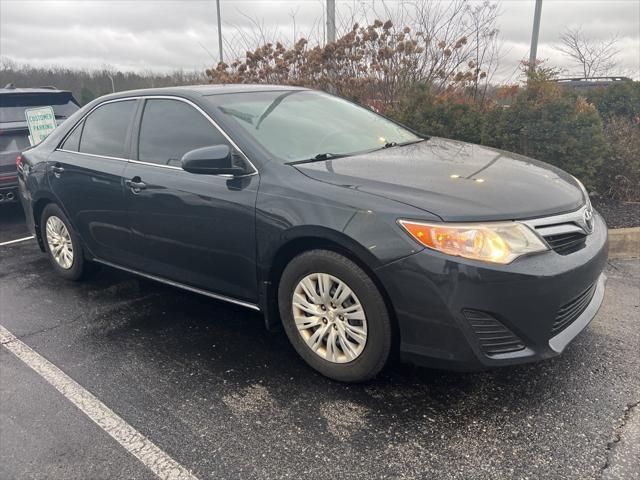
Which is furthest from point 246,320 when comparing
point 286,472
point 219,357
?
point 286,472

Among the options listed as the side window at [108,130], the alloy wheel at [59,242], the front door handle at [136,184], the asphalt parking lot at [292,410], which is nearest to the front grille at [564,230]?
the asphalt parking lot at [292,410]

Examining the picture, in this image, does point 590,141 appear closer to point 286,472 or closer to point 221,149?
point 221,149

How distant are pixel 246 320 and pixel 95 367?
1.02 meters

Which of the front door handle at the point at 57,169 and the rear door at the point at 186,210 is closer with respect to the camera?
the rear door at the point at 186,210

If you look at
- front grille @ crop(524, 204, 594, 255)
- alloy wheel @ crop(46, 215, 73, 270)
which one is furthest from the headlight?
alloy wheel @ crop(46, 215, 73, 270)

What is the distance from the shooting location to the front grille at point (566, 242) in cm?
250

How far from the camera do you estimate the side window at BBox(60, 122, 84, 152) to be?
14.0 ft

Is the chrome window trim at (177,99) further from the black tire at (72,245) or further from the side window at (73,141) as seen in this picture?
the black tire at (72,245)

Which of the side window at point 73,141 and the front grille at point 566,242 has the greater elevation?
the side window at point 73,141

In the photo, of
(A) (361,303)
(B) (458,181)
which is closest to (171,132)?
(A) (361,303)

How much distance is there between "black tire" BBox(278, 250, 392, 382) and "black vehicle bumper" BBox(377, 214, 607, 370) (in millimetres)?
92

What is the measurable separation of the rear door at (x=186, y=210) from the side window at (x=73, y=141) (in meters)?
0.88

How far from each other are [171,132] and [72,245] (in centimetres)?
158

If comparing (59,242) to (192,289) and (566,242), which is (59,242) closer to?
(192,289)
